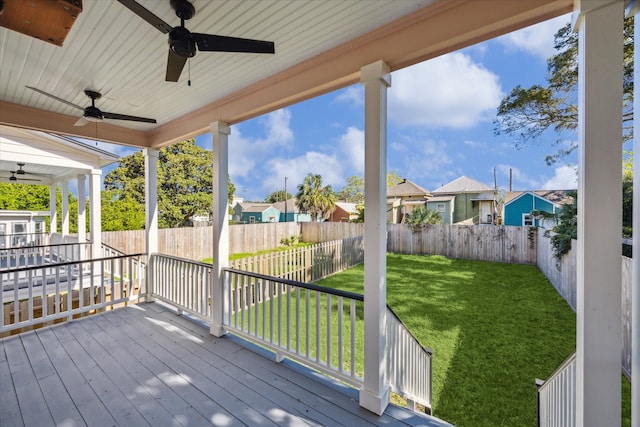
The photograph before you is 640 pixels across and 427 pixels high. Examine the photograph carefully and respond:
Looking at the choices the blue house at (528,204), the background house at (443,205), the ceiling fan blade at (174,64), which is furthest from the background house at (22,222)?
the blue house at (528,204)

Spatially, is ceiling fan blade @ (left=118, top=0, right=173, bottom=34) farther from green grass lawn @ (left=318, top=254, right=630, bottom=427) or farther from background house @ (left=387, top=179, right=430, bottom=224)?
background house @ (left=387, top=179, right=430, bottom=224)

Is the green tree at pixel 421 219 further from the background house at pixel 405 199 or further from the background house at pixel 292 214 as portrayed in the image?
the background house at pixel 292 214

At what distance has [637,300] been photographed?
128 centimetres

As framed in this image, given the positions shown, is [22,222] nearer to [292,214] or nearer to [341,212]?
[341,212]

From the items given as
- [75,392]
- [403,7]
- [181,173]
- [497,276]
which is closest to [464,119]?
[497,276]

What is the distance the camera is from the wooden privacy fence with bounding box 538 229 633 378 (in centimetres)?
281

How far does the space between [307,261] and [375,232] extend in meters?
5.30

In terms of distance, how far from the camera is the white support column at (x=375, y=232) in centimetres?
202

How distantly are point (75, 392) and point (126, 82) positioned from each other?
9.42ft

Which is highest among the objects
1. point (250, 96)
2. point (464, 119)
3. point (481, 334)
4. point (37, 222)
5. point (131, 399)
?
point (464, 119)

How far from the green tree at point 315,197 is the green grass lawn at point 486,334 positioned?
52.7ft

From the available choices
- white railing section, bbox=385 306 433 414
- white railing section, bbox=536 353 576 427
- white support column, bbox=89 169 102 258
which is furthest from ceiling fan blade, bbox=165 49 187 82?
white support column, bbox=89 169 102 258

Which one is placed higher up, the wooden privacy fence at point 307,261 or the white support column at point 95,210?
the white support column at point 95,210

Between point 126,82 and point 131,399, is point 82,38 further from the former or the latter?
point 131,399
